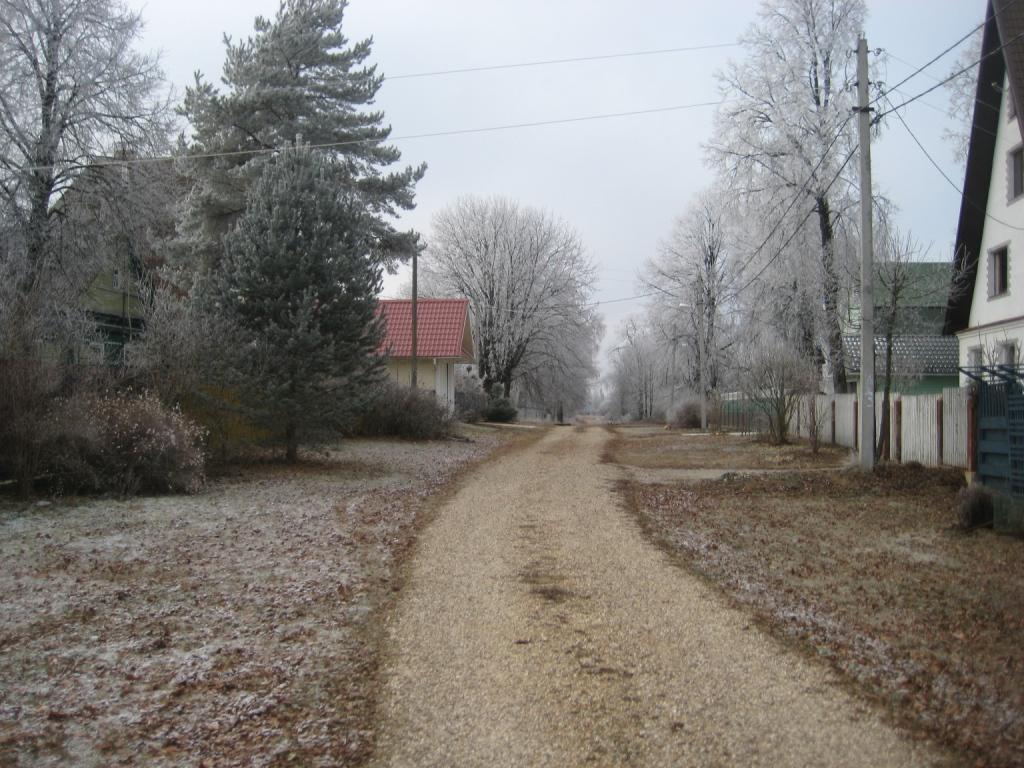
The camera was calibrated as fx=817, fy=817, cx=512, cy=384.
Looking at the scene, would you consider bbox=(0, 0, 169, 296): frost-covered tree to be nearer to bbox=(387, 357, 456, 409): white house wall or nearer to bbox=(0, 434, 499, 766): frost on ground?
bbox=(0, 434, 499, 766): frost on ground

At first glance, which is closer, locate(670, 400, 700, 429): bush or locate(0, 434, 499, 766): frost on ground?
locate(0, 434, 499, 766): frost on ground

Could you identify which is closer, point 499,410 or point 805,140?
point 805,140

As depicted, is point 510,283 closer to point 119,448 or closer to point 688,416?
point 688,416

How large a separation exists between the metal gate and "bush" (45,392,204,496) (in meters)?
11.2

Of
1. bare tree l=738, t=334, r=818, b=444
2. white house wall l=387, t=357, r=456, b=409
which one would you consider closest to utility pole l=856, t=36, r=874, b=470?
bare tree l=738, t=334, r=818, b=444

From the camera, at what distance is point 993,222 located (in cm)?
1877

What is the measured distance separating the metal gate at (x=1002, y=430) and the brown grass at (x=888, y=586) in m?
0.84

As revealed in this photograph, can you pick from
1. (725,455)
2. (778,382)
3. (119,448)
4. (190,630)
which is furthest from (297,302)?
(778,382)

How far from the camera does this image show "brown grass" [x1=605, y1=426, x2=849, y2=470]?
1903 cm

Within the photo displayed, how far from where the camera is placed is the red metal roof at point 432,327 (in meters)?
34.1

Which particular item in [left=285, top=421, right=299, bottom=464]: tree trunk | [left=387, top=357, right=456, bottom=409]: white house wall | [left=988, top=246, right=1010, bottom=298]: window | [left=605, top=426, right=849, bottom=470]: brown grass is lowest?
[left=605, top=426, right=849, bottom=470]: brown grass

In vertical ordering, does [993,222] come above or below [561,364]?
above

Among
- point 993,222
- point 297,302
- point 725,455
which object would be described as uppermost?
point 993,222

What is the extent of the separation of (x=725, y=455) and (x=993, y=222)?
8.45 meters
